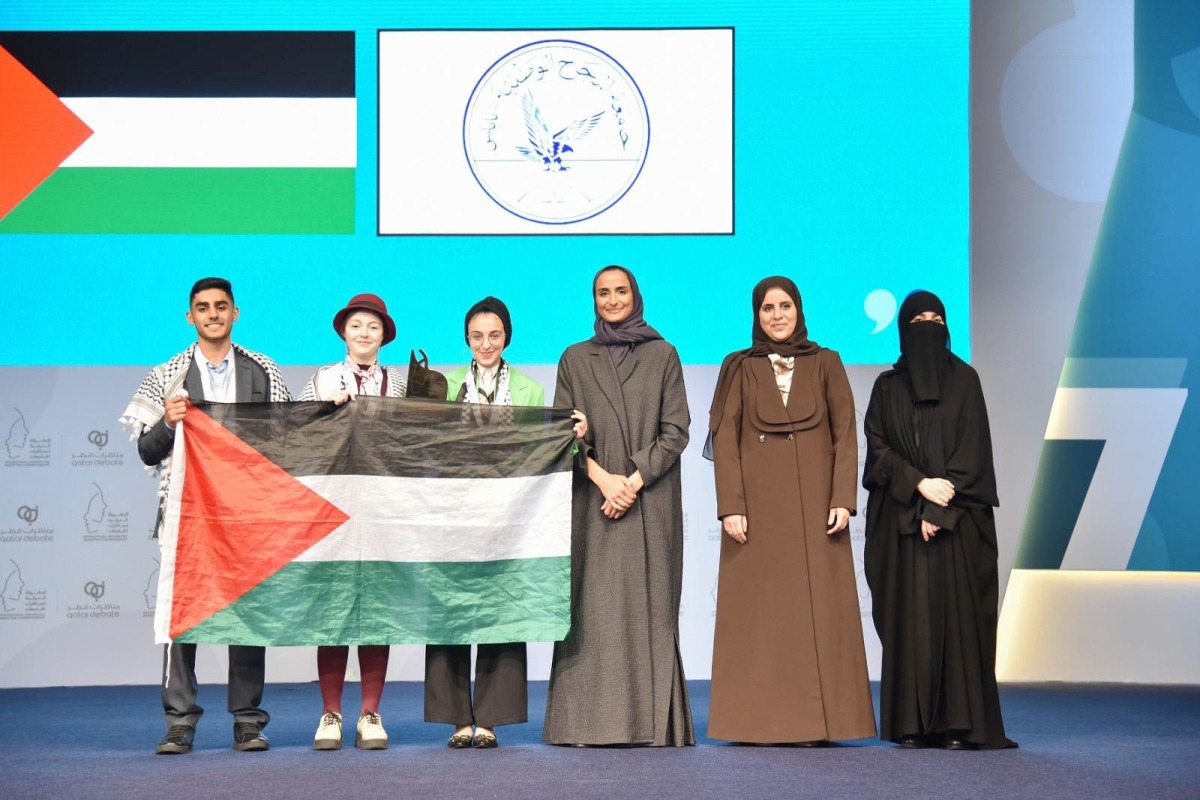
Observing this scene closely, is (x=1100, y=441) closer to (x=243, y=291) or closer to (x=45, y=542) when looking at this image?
(x=243, y=291)

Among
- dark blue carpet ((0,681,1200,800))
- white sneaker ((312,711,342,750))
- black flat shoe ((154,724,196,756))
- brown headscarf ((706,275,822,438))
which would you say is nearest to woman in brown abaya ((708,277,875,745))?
brown headscarf ((706,275,822,438))

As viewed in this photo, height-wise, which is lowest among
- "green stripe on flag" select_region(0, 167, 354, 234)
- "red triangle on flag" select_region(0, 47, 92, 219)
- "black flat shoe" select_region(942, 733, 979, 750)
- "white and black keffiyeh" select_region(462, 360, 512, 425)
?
"black flat shoe" select_region(942, 733, 979, 750)

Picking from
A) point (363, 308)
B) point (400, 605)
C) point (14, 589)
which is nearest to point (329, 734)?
point (400, 605)

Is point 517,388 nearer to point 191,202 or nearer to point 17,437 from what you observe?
point 191,202

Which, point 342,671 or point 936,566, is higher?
point 936,566

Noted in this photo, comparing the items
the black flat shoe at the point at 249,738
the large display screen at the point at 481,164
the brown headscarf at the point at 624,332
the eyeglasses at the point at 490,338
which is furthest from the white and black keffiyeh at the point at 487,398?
the large display screen at the point at 481,164

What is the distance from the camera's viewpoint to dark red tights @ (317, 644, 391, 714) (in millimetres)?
3510

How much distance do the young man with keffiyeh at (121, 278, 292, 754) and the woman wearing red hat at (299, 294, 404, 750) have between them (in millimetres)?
159

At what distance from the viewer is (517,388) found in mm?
3732

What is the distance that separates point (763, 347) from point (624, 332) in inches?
16.7

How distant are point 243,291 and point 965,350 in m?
3.08

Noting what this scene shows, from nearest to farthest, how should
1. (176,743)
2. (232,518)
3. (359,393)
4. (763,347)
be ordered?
(176,743), (232,518), (359,393), (763,347)

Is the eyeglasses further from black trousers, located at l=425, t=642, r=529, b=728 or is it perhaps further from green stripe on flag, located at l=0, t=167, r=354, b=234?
green stripe on flag, located at l=0, t=167, r=354, b=234

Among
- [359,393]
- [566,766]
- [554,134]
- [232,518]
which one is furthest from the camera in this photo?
[554,134]
